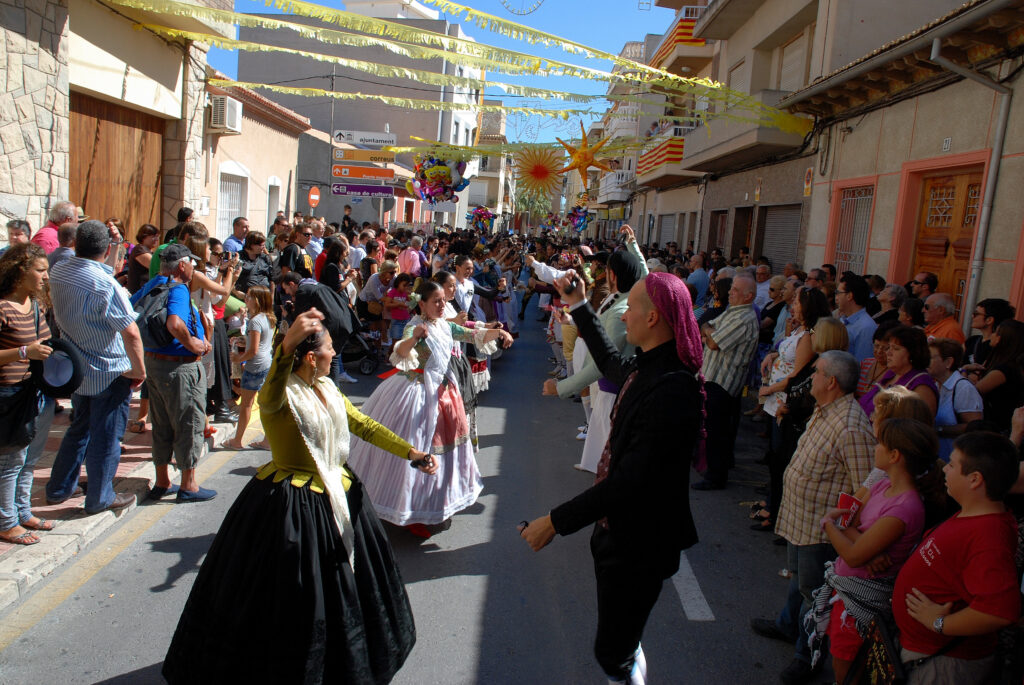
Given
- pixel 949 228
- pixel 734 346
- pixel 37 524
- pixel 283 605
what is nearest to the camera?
pixel 283 605

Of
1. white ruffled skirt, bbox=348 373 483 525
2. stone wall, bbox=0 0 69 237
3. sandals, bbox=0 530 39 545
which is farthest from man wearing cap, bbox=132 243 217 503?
stone wall, bbox=0 0 69 237

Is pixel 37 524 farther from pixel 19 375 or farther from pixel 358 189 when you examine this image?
pixel 358 189

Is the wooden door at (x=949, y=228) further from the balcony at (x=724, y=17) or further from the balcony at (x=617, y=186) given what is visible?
the balcony at (x=617, y=186)

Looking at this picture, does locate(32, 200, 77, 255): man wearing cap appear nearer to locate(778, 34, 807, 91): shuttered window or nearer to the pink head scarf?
the pink head scarf

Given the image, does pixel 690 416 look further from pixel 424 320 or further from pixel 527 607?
pixel 424 320

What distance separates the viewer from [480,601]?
4125mm

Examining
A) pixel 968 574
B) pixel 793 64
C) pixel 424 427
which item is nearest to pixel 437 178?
pixel 793 64

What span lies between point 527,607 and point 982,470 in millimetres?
2439

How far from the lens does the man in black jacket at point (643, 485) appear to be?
2.52 metres

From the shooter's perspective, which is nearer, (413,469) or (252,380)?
(413,469)

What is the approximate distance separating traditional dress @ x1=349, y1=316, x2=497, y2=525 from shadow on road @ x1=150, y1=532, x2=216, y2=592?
1.05 m

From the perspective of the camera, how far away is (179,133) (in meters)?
11.6

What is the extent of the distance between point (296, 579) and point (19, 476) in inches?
102

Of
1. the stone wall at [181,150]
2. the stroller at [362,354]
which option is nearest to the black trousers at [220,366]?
the stroller at [362,354]
